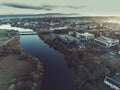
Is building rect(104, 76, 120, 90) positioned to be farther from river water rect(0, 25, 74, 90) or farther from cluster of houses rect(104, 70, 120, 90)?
river water rect(0, 25, 74, 90)

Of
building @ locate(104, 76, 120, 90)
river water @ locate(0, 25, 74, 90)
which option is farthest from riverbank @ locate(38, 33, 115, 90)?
river water @ locate(0, 25, 74, 90)

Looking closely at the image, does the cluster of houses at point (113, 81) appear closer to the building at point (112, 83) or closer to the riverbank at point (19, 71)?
the building at point (112, 83)

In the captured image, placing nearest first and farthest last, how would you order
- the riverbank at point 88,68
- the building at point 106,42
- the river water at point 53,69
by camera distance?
1. the riverbank at point 88,68
2. the river water at point 53,69
3. the building at point 106,42

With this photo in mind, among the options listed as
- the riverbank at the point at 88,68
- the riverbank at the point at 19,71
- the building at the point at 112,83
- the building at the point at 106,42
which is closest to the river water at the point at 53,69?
the riverbank at the point at 88,68

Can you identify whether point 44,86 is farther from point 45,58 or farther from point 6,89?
point 45,58

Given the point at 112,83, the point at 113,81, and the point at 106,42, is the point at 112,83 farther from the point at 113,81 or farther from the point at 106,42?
the point at 106,42

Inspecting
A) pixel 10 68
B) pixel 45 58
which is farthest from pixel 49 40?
pixel 10 68

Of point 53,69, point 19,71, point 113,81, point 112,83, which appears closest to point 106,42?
point 53,69

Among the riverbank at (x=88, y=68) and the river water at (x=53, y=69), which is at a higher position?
the riverbank at (x=88, y=68)
